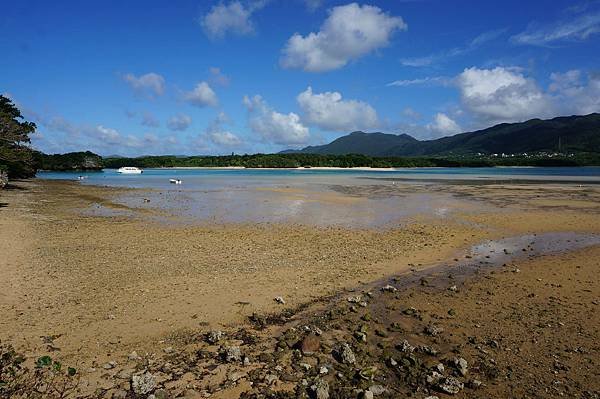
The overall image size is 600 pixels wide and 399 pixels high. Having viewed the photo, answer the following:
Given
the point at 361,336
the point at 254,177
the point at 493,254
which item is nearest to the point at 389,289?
the point at 361,336

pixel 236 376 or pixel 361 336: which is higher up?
pixel 236 376

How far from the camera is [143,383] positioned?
601 centimetres

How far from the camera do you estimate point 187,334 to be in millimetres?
8023

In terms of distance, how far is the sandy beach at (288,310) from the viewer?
255 inches

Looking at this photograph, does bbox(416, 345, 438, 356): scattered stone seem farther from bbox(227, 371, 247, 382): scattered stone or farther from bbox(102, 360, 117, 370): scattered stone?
bbox(102, 360, 117, 370): scattered stone

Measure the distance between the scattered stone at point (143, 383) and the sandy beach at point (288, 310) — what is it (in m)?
0.13

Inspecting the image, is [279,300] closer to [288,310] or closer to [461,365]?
[288,310]

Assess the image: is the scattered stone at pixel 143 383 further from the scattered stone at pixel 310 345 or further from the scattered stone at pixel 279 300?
the scattered stone at pixel 279 300

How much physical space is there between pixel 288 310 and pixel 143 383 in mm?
4018

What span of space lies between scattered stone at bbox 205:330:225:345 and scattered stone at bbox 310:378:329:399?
237 cm

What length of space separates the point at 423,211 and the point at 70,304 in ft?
79.5

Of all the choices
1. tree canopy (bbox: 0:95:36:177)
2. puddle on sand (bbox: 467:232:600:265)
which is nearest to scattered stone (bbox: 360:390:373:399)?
puddle on sand (bbox: 467:232:600:265)

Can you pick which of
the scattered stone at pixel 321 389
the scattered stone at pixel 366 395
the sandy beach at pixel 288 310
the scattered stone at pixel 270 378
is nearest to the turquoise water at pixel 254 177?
the sandy beach at pixel 288 310

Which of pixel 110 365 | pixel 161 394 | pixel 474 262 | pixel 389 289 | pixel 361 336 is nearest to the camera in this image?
pixel 161 394
